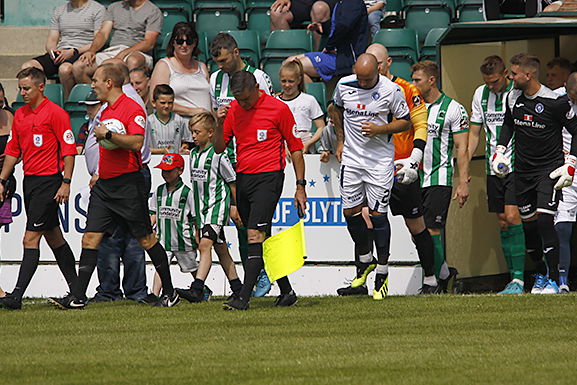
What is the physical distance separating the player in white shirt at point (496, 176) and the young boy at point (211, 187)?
2628 mm

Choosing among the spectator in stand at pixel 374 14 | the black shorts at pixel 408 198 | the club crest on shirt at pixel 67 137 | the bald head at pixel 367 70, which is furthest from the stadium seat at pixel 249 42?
the club crest on shirt at pixel 67 137

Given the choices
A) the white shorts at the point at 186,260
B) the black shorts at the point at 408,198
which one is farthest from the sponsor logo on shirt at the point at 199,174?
the black shorts at the point at 408,198

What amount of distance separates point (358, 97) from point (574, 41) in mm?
3598

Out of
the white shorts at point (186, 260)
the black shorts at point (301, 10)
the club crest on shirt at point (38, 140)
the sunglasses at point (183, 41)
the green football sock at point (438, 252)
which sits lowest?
the green football sock at point (438, 252)

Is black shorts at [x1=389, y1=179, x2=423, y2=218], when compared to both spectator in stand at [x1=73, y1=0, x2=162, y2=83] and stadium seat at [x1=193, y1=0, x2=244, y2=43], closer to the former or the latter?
spectator in stand at [x1=73, y1=0, x2=162, y2=83]

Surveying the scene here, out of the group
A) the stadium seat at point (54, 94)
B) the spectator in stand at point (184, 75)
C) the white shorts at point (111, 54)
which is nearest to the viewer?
the spectator in stand at point (184, 75)

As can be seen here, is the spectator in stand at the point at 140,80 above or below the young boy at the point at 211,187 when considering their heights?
above

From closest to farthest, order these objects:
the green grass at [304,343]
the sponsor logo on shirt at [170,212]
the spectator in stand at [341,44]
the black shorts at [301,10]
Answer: the green grass at [304,343] < the sponsor logo on shirt at [170,212] < the spectator in stand at [341,44] < the black shorts at [301,10]

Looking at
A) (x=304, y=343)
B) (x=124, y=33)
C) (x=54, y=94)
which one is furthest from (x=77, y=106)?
(x=304, y=343)

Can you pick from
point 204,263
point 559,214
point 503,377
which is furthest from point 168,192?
point 503,377

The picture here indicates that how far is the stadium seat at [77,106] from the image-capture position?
14.0m

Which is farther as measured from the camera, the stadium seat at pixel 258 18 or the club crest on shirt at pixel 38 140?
the stadium seat at pixel 258 18

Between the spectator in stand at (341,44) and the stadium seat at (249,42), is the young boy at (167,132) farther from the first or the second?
the stadium seat at (249,42)

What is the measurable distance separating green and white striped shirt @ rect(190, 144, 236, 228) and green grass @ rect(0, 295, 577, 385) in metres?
0.97
